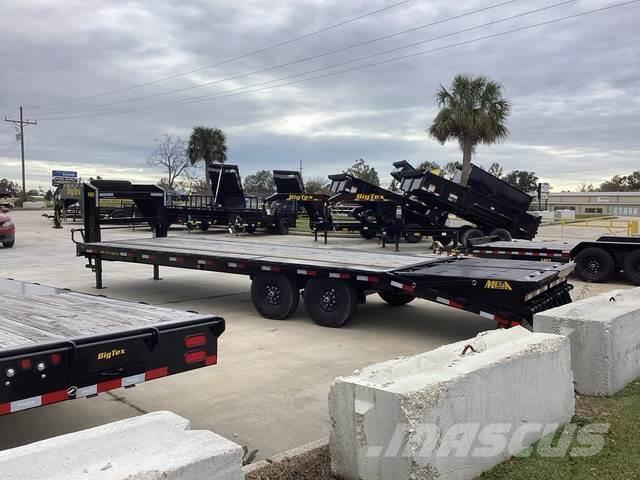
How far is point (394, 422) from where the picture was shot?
3.12m

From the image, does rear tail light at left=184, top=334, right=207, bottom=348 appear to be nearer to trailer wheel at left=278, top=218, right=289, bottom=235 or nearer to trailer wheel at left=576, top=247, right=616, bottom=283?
trailer wheel at left=576, top=247, right=616, bottom=283

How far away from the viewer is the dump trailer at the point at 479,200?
18844mm

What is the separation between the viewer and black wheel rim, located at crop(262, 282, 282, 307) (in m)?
8.78

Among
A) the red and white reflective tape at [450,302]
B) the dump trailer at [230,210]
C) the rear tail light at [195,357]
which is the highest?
the dump trailer at [230,210]

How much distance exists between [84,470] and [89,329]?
189cm

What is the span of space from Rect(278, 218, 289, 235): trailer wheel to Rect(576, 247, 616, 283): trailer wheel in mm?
16467

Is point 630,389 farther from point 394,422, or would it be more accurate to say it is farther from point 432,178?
point 432,178

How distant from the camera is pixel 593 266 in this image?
13.2m

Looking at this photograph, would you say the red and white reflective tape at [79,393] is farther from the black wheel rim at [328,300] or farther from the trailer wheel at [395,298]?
the trailer wheel at [395,298]

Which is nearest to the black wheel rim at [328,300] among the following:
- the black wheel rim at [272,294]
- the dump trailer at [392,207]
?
the black wheel rim at [272,294]

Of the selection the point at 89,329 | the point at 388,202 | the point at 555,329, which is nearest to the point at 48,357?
the point at 89,329

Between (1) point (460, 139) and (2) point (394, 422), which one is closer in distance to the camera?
(2) point (394, 422)

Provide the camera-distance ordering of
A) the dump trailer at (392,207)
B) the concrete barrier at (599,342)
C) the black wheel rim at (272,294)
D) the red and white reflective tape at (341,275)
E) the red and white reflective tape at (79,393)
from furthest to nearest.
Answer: the dump trailer at (392,207) < the black wheel rim at (272,294) < the red and white reflective tape at (341,275) < the concrete barrier at (599,342) < the red and white reflective tape at (79,393)

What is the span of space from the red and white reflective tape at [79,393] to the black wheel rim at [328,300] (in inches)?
170
